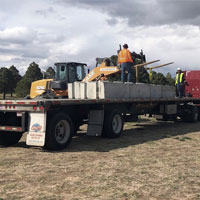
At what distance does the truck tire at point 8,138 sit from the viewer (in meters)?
9.30

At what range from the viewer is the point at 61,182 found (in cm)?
545

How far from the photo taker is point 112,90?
10500 mm

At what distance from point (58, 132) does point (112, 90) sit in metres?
2.80

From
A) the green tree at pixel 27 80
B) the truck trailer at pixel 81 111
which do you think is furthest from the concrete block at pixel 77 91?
the green tree at pixel 27 80

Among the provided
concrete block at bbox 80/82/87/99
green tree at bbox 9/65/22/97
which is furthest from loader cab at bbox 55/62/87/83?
green tree at bbox 9/65/22/97

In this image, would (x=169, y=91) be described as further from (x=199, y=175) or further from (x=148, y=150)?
(x=199, y=175)

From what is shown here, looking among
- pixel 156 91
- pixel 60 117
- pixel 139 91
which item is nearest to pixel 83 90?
pixel 60 117

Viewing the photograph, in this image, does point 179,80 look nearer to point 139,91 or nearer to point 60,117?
point 139,91

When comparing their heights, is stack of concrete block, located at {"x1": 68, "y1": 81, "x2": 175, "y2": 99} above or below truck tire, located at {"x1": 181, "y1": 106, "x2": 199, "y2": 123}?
above

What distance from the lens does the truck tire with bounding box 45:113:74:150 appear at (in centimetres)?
810

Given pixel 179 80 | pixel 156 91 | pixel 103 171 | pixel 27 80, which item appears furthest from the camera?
pixel 27 80

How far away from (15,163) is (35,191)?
2186 millimetres

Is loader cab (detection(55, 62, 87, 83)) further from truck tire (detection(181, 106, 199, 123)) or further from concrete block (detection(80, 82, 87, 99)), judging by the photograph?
truck tire (detection(181, 106, 199, 123))

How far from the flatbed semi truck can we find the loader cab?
13.5 feet
